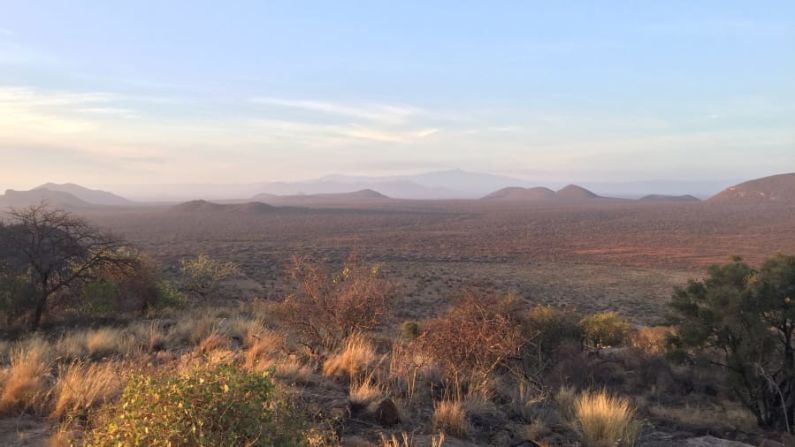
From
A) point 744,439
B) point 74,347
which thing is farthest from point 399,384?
point 74,347

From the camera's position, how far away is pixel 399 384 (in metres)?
5.96

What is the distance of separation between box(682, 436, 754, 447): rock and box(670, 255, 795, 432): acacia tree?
4.98 metres

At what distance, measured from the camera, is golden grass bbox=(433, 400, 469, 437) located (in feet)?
16.0

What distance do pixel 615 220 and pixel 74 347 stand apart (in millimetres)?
93259

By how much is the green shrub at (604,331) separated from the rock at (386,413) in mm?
12212

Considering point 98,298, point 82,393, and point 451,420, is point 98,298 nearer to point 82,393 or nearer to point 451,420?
point 82,393

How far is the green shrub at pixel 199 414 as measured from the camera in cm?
296

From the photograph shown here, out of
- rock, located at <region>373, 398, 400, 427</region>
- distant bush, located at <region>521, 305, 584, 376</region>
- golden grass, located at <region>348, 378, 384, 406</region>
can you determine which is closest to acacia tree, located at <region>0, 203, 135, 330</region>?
golden grass, located at <region>348, 378, 384, 406</region>

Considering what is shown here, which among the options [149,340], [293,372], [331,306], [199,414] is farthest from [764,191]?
[199,414]

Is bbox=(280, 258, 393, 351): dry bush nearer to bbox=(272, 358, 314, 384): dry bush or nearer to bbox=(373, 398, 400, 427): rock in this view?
bbox=(272, 358, 314, 384): dry bush

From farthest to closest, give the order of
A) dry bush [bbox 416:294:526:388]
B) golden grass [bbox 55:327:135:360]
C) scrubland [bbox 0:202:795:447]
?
golden grass [bbox 55:327:135:360] → dry bush [bbox 416:294:526:388] → scrubland [bbox 0:202:795:447]

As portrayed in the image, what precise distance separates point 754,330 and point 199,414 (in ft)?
34.2

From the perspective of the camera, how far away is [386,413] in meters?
4.92

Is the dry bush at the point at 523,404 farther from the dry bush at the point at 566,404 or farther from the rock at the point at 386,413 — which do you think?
the rock at the point at 386,413
